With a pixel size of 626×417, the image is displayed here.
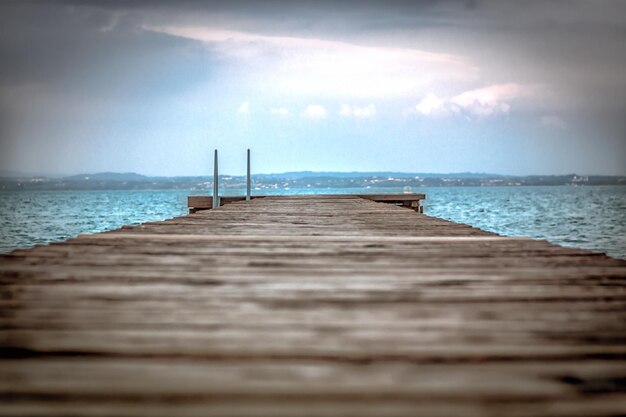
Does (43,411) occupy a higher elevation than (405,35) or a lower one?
lower

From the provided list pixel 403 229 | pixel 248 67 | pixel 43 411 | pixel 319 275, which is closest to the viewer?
pixel 43 411

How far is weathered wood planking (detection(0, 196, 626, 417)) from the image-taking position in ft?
3.99

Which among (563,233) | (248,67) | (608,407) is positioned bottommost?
(563,233)

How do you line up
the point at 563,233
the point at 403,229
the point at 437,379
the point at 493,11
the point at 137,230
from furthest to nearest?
the point at 493,11, the point at 563,233, the point at 403,229, the point at 137,230, the point at 437,379

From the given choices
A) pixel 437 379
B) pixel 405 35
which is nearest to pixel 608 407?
pixel 437 379

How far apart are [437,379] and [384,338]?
328 millimetres

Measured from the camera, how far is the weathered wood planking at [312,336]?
3.99 ft

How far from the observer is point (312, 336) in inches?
64.7

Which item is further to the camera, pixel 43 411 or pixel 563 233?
pixel 563 233

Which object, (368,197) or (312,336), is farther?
(368,197)

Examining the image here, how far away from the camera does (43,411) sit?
114cm

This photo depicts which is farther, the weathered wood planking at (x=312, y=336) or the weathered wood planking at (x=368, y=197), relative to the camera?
the weathered wood planking at (x=368, y=197)

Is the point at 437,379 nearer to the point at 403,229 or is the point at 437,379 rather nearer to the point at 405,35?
the point at 403,229

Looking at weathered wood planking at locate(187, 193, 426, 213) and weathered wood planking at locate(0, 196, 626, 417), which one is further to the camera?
weathered wood planking at locate(187, 193, 426, 213)
